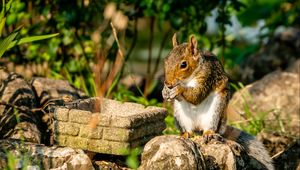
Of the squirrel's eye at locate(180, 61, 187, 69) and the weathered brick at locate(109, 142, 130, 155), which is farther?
the squirrel's eye at locate(180, 61, 187, 69)

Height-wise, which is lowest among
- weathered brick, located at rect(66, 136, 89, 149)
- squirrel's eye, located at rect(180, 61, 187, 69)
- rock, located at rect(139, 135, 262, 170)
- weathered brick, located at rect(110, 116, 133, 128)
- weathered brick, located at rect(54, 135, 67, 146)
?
rock, located at rect(139, 135, 262, 170)

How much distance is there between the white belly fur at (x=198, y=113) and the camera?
6.62m

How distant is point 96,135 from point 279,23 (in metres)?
5.28

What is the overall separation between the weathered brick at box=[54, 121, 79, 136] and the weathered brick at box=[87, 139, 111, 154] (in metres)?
0.13

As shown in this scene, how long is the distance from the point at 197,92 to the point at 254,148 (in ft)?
2.35

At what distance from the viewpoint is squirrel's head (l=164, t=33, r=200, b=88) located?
642cm

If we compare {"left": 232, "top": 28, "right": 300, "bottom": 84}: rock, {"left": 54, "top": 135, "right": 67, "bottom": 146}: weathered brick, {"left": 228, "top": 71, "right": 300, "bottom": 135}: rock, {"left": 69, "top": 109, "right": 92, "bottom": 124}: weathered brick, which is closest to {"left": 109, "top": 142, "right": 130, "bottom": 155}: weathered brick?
{"left": 69, "top": 109, "right": 92, "bottom": 124}: weathered brick

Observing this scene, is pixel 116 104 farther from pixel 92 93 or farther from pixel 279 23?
pixel 279 23

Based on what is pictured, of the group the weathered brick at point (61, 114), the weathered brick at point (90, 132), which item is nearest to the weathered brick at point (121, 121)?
the weathered brick at point (90, 132)

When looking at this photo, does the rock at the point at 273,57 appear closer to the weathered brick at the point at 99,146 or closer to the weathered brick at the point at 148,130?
the weathered brick at the point at 148,130

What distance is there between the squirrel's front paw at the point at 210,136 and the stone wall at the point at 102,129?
1.22ft

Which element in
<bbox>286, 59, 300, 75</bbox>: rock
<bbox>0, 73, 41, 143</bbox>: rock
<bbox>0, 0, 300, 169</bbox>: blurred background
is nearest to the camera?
<bbox>0, 73, 41, 143</bbox>: rock

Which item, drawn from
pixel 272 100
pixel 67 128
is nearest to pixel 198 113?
pixel 67 128

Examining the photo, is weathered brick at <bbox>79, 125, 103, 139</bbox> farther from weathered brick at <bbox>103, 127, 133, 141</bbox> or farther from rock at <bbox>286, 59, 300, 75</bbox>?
rock at <bbox>286, 59, 300, 75</bbox>
